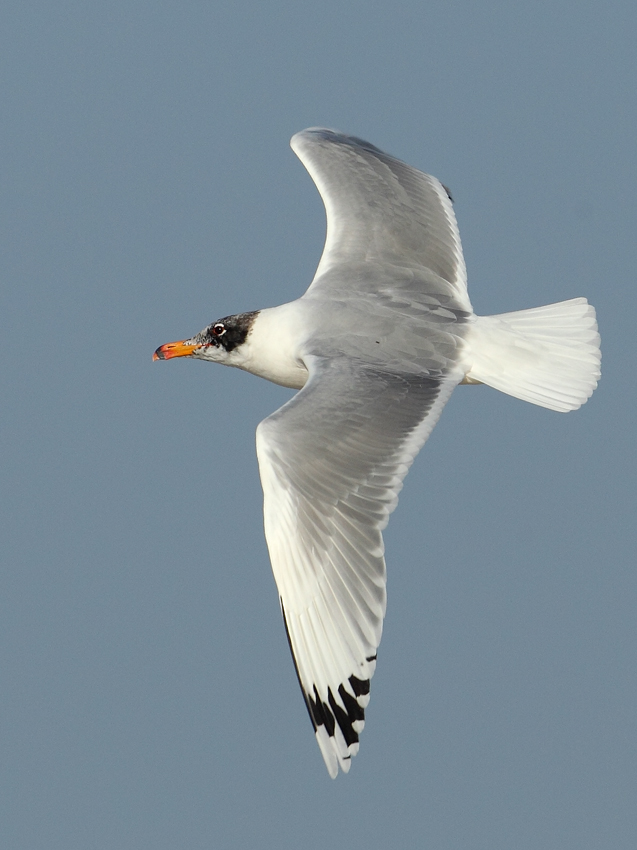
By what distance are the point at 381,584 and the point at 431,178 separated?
3.70 meters

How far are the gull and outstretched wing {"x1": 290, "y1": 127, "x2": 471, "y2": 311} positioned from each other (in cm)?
1

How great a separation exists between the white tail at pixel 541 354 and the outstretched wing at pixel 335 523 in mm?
621

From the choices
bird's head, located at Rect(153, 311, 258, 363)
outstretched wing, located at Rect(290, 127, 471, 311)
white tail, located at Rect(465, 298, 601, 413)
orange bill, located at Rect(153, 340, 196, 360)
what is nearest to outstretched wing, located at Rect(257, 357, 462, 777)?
white tail, located at Rect(465, 298, 601, 413)

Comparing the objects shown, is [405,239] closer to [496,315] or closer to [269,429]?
[496,315]

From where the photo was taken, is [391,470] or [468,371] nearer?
[391,470]

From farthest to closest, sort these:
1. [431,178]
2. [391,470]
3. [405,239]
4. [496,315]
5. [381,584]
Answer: [431,178], [405,239], [496,315], [391,470], [381,584]

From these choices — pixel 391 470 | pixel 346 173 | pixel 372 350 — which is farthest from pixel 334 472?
pixel 346 173

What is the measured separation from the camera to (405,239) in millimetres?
7684

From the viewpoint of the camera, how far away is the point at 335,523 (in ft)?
18.8

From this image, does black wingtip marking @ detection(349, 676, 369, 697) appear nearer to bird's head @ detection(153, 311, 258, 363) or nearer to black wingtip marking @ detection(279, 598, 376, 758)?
black wingtip marking @ detection(279, 598, 376, 758)

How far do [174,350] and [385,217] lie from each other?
58.9 inches

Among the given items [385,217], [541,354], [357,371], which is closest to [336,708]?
[357,371]

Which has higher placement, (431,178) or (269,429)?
(431,178)

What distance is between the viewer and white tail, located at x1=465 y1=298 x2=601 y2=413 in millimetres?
6703
